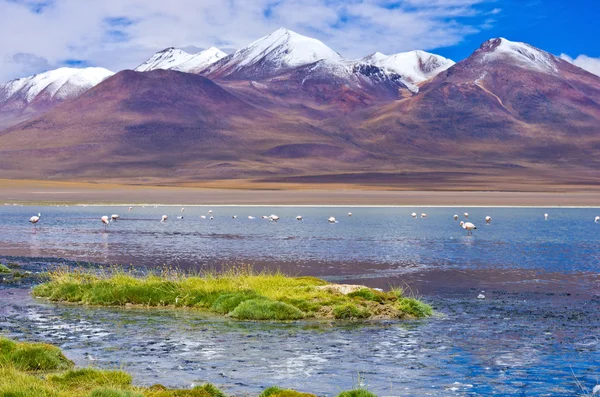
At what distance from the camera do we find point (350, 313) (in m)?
21.3

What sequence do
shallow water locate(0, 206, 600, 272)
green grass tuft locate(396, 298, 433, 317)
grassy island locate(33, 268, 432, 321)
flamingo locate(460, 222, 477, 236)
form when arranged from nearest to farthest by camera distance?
grassy island locate(33, 268, 432, 321) < green grass tuft locate(396, 298, 433, 317) < shallow water locate(0, 206, 600, 272) < flamingo locate(460, 222, 477, 236)

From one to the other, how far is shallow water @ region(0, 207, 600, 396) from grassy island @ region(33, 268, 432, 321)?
78cm

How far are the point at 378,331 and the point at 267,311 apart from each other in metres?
3.21

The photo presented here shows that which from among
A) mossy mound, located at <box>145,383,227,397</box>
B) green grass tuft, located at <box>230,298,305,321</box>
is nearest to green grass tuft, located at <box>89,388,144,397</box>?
mossy mound, located at <box>145,383,227,397</box>

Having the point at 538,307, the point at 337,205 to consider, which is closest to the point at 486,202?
the point at 337,205

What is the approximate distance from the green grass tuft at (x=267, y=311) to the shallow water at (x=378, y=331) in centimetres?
63

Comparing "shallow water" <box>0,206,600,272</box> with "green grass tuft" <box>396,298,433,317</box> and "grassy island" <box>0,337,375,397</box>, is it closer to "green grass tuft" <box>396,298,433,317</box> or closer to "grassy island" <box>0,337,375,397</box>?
"green grass tuft" <box>396,298,433,317</box>

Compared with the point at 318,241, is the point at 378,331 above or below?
below

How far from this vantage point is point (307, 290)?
2342 centimetres

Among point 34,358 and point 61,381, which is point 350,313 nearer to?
point 34,358

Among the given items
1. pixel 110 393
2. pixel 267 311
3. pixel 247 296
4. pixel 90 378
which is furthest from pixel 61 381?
pixel 247 296

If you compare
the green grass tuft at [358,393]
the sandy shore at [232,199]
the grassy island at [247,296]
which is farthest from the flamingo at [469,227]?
the sandy shore at [232,199]

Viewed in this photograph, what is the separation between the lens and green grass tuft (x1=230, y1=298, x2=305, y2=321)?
2111cm

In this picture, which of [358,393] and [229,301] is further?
[229,301]
